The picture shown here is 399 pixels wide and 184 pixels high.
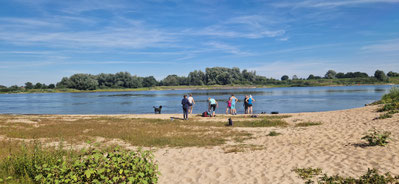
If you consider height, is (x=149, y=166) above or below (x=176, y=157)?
above

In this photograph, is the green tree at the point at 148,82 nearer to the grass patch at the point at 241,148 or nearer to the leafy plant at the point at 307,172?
the grass patch at the point at 241,148

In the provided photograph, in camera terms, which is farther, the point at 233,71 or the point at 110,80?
the point at 233,71

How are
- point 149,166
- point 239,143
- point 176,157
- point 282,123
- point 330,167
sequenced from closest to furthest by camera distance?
point 149,166
point 330,167
point 176,157
point 239,143
point 282,123

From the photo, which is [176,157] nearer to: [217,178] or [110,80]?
[217,178]

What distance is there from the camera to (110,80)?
443 feet

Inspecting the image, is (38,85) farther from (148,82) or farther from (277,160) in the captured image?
(277,160)

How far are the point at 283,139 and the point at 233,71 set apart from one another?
13508 cm

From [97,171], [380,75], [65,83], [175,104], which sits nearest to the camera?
[97,171]

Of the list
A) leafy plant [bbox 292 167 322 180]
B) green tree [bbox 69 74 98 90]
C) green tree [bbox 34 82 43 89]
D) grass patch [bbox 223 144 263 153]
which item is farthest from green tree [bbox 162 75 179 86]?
leafy plant [bbox 292 167 322 180]

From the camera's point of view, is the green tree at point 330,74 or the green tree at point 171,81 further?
the green tree at point 330,74

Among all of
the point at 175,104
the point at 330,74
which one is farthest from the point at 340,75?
the point at 175,104

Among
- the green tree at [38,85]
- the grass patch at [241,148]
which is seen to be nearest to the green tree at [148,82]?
the green tree at [38,85]

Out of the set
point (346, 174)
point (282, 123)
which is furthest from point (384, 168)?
point (282, 123)

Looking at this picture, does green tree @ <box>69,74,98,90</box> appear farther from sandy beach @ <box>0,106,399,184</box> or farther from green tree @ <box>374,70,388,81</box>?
green tree @ <box>374,70,388,81</box>
